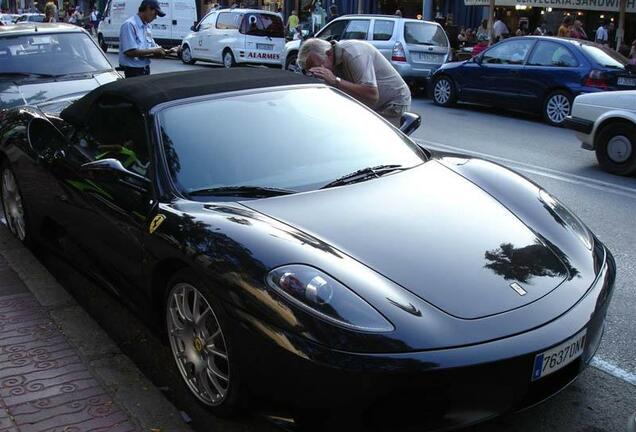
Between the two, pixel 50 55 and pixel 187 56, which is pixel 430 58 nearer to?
pixel 50 55

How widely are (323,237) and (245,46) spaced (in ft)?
61.5

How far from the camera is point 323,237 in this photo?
3078 mm

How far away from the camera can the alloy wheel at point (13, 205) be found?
5.43 meters

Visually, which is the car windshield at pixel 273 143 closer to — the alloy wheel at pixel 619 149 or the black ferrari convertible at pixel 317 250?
the black ferrari convertible at pixel 317 250

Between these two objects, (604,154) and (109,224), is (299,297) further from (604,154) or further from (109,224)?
(604,154)

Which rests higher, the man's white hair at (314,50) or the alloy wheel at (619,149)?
the man's white hair at (314,50)

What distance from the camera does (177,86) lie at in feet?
13.4

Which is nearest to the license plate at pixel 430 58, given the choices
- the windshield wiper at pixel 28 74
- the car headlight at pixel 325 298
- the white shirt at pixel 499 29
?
the white shirt at pixel 499 29

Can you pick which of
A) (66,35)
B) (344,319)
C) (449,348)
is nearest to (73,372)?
(344,319)

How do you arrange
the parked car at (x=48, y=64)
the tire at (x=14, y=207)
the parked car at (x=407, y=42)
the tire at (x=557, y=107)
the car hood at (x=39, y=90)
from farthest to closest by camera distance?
the parked car at (x=407, y=42) < the tire at (x=557, y=107) < the parked car at (x=48, y=64) < the car hood at (x=39, y=90) < the tire at (x=14, y=207)

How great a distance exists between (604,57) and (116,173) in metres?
10.4

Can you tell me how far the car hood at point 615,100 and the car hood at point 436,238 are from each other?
5406mm

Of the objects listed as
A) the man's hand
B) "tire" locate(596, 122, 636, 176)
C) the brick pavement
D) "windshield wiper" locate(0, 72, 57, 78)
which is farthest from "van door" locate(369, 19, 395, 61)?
the brick pavement

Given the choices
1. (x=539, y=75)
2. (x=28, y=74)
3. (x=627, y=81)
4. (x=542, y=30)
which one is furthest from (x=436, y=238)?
(x=542, y=30)
